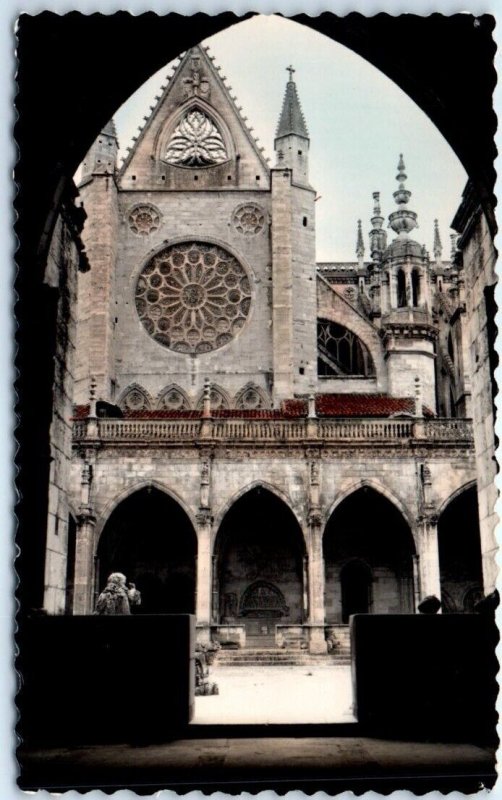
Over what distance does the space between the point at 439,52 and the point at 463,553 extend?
2319cm

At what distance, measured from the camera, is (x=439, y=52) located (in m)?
7.55

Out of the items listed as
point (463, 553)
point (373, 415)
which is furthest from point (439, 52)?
point (463, 553)

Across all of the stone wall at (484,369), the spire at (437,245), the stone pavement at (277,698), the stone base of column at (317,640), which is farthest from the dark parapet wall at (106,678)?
the spire at (437,245)

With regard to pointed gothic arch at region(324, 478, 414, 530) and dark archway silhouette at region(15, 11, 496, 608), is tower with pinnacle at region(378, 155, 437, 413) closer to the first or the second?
pointed gothic arch at region(324, 478, 414, 530)

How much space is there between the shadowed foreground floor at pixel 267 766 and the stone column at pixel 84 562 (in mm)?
17936

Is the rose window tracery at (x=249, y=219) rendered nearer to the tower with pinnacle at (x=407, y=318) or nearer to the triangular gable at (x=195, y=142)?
the triangular gable at (x=195, y=142)

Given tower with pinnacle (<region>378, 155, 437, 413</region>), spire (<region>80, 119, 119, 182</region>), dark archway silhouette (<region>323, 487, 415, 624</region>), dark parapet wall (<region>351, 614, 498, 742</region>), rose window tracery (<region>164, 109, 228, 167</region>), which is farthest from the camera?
rose window tracery (<region>164, 109, 228, 167</region>)

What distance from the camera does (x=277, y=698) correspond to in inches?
490

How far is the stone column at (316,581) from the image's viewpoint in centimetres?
2477

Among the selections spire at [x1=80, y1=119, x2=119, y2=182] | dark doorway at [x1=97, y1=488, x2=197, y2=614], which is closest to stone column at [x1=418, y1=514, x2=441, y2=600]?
dark doorway at [x1=97, y1=488, x2=197, y2=614]

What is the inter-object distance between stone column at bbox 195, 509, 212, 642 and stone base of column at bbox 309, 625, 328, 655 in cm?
264

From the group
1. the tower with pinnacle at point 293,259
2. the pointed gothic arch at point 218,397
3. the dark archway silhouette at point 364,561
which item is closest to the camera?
the dark archway silhouette at point 364,561

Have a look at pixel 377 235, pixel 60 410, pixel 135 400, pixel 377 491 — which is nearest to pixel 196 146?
pixel 135 400

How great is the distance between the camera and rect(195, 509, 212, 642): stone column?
24.8m
